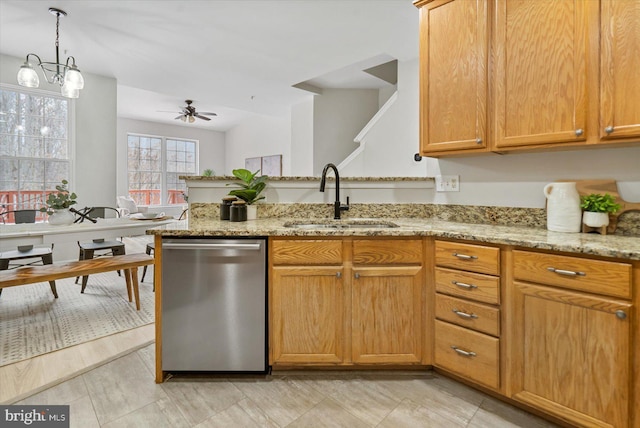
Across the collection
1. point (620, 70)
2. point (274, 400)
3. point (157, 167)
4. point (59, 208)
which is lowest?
point (274, 400)

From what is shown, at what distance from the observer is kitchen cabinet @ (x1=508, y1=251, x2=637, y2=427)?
1.26 m

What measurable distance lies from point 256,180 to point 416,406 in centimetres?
159

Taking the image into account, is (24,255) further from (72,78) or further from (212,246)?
(212,246)

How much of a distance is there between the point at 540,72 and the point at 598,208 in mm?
730

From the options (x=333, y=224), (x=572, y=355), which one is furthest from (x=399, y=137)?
(x=572, y=355)

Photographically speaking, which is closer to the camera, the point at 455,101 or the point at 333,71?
the point at 455,101

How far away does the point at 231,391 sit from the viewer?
1772mm

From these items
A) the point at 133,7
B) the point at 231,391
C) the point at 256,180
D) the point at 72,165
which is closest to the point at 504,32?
the point at 256,180

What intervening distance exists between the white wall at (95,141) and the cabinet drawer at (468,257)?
5.09m

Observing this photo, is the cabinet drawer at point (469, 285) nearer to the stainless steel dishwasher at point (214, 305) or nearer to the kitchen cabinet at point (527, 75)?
the kitchen cabinet at point (527, 75)

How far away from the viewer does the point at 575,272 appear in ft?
4.42

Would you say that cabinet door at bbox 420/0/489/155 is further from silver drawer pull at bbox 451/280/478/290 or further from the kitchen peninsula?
silver drawer pull at bbox 451/280/478/290

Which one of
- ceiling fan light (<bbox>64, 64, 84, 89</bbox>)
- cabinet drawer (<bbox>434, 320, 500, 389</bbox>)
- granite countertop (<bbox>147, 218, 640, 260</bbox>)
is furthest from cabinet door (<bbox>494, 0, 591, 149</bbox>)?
ceiling fan light (<bbox>64, 64, 84, 89</bbox>)

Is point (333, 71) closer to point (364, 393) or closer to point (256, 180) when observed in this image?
point (256, 180)
